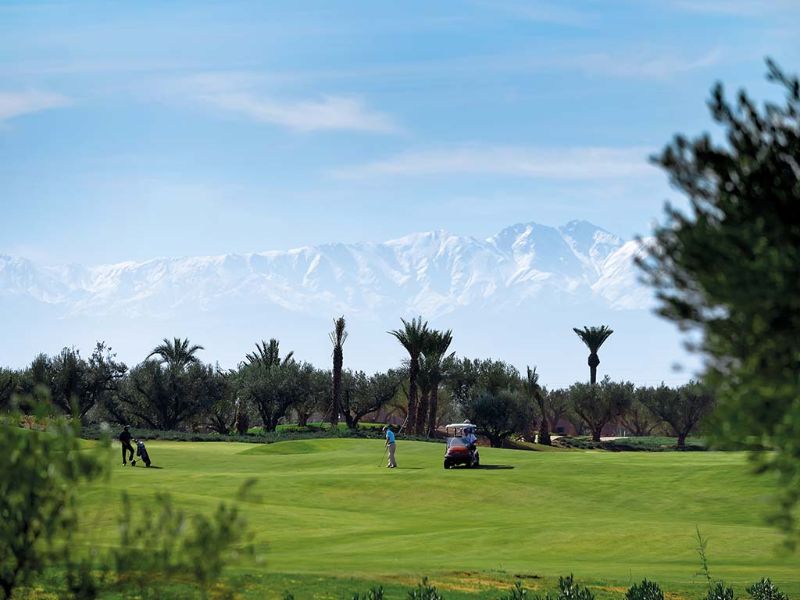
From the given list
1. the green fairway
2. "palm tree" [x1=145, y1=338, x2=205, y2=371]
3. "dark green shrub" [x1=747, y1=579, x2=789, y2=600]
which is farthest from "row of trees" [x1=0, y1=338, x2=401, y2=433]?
"dark green shrub" [x1=747, y1=579, x2=789, y2=600]

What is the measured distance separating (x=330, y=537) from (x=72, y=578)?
2370 cm

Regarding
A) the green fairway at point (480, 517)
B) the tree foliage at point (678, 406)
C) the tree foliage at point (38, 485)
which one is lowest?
the green fairway at point (480, 517)

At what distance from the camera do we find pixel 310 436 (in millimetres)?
92562

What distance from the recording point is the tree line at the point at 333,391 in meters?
100

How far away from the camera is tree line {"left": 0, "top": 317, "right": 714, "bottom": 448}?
328 ft

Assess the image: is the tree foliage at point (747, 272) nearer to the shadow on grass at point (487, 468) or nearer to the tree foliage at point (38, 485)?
the tree foliage at point (38, 485)

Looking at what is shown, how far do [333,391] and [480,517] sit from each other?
6261 cm

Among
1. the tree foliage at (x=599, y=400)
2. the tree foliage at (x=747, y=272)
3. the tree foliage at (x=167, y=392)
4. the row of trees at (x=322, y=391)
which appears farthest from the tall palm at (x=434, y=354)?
the tree foliage at (x=747, y=272)

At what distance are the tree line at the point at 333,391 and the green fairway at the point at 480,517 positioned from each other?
1268 inches

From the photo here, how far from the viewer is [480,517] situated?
4181 cm

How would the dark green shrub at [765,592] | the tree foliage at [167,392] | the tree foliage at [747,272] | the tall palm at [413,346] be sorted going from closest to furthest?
the tree foliage at [747,272] → the dark green shrub at [765,592] → the tall palm at [413,346] → the tree foliage at [167,392]

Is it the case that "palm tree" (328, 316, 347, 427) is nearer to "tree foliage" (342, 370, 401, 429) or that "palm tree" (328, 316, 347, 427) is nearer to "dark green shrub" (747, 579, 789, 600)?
"tree foliage" (342, 370, 401, 429)

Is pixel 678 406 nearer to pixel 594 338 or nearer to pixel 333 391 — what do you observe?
pixel 594 338

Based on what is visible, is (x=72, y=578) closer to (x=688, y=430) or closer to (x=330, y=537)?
(x=330, y=537)
